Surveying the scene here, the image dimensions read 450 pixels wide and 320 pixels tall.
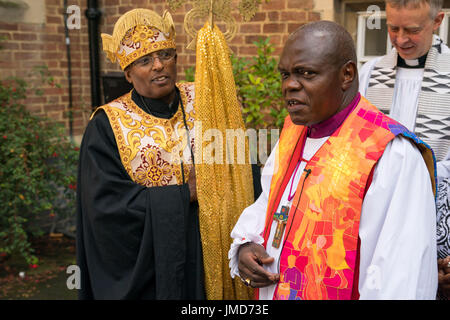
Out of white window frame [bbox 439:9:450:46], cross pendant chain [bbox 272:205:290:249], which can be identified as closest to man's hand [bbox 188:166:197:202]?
cross pendant chain [bbox 272:205:290:249]

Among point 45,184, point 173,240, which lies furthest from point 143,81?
point 45,184

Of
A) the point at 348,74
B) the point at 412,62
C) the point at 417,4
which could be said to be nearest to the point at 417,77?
the point at 412,62

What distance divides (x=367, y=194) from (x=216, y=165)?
41.5 inches

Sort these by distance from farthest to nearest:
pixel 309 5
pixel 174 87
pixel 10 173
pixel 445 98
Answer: pixel 10 173
pixel 309 5
pixel 174 87
pixel 445 98

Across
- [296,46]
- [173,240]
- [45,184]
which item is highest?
[296,46]

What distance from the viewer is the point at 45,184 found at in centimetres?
511

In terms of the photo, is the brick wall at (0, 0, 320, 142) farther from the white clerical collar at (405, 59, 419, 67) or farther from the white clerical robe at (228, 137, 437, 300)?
the white clerical robe at (228, 137, 437, 300)

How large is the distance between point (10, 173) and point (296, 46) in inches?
163

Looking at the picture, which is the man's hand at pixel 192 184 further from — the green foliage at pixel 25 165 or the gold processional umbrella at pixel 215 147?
the green foliage at pixel 25 165
